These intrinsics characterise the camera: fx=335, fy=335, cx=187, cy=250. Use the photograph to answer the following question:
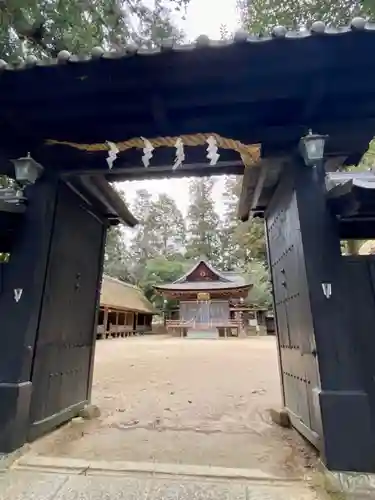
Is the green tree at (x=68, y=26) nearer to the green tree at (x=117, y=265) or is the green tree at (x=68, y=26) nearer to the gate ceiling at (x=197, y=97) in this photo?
the gate ceiling at (x=197, y=97)

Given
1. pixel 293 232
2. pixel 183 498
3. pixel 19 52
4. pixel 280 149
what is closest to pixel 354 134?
pixel 280 149

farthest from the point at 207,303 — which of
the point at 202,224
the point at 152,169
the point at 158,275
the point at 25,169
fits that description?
the point at 25,169

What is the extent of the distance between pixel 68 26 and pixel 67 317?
3.81 metres

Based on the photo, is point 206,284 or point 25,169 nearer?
point 25,169

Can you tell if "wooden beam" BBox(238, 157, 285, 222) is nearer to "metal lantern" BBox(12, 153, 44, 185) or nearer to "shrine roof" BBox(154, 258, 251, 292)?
"metal lantern" BBox(12, 153, 44, 185)

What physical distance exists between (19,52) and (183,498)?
199 inches

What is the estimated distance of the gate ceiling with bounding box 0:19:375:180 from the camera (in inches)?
79.3

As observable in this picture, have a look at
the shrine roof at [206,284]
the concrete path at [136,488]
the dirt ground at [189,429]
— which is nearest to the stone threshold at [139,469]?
the concrete path at [136,488]

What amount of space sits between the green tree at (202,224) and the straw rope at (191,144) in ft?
106

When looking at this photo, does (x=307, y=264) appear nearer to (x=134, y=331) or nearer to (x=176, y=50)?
(x=176, y=50)

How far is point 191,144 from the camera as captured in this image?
8.71 feet

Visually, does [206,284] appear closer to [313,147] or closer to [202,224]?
[202,224]

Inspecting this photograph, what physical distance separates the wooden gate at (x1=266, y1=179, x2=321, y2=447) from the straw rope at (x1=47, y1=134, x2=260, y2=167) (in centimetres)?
42

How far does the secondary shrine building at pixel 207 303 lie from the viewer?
845 inches
